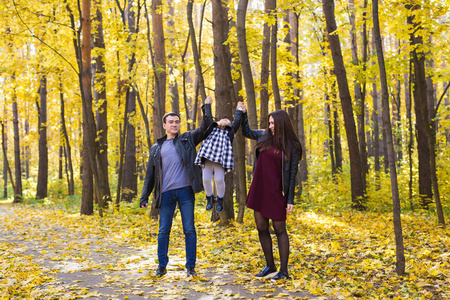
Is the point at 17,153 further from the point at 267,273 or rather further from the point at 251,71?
the point at 267,273

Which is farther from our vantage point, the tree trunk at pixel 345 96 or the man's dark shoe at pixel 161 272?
the tree trunk at pixel 345 96

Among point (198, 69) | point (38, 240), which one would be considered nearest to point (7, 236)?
point (38, 240)

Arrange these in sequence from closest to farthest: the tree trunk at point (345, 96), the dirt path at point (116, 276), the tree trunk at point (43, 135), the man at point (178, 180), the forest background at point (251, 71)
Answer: the dirt path at point (116, 276), the man at point (178, 180), the forest background at point (251, 71), the tree trunk at point (345, 96), the tree trunk at point (43, 135)

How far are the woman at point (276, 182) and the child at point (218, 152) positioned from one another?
0.49m

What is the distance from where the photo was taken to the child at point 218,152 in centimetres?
562

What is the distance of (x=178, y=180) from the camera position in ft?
18.1

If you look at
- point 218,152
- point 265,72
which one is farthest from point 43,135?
point 218,152

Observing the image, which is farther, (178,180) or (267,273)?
(178,180)

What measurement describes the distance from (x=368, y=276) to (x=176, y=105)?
14.4 m

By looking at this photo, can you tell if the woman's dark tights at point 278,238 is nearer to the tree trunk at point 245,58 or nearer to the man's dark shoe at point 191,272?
the man's dark shoe at point 191,272

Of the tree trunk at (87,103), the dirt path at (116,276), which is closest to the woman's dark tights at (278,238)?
the dirt path at (116,276)

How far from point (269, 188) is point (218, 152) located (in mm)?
880

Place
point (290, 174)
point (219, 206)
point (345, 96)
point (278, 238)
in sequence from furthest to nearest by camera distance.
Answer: point (345, 96) → point (219, 206) → point (278, 238) → point (290, 174)

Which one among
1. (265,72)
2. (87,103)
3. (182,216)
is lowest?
(182,216)
